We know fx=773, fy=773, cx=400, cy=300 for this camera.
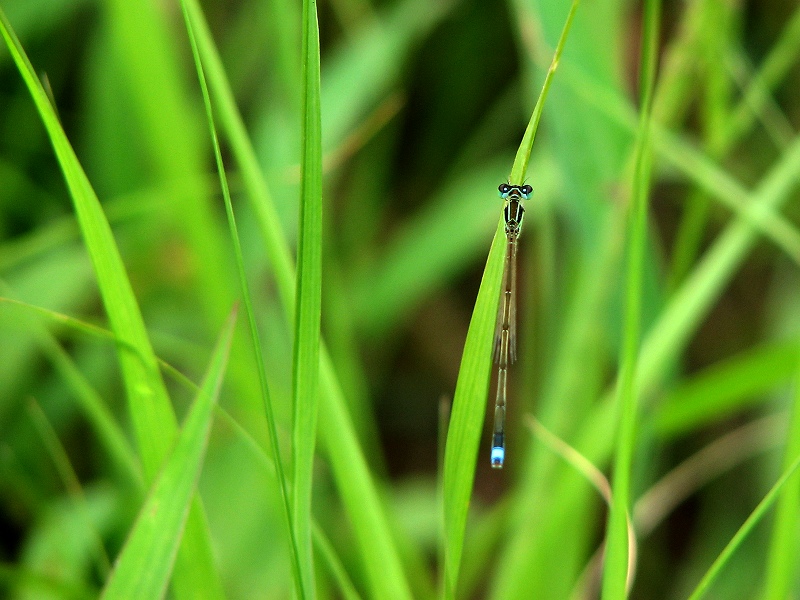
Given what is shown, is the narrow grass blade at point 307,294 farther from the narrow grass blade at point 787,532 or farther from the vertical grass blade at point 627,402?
the narrow grass blade at point 787,532

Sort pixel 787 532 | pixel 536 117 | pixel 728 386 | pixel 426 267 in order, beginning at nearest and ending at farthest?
pixel 536 117 → pixel 787 532 → pixel 728 386 → pixel 426 267

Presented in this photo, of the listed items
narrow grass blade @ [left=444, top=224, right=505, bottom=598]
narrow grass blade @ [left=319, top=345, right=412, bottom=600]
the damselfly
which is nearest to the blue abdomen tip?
the damselfly

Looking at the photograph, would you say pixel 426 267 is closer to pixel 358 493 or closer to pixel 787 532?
pixel 358 493

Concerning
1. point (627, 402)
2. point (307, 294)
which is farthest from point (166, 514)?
point (627, 402)

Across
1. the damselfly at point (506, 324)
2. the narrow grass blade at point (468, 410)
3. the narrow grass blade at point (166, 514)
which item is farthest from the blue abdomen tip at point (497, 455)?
the narrow grass blade at point (166, 514)

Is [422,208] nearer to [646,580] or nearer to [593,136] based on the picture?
[593,136]

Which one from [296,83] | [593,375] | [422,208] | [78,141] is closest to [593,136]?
[593,375]
